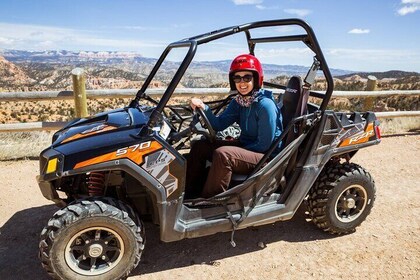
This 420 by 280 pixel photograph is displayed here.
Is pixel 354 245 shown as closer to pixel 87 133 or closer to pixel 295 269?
pixel 295 269

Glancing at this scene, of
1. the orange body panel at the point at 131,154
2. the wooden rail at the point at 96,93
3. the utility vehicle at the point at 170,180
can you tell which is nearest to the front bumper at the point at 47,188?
the utility vehicle at the point at 170,180

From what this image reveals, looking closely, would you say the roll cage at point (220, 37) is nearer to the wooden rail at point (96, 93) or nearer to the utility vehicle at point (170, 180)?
the utility vehicle at point (170, 180)

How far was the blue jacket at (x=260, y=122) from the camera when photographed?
316 cm

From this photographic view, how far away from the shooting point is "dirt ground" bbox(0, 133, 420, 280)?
3084mm

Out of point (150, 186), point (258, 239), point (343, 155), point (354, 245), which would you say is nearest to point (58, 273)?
point (150, 186)

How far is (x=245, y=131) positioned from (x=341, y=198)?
1.17 meters

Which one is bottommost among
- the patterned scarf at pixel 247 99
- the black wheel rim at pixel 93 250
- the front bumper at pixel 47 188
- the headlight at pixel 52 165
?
the black wheel rim at pixel 93 250

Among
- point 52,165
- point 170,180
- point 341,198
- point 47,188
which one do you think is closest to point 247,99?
point 170,180

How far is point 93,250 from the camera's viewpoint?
9.09 feet

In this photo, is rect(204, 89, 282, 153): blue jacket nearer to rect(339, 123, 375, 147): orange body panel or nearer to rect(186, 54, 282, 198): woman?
rect(186, 54, 282, 198): woman

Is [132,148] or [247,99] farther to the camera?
[247,99]

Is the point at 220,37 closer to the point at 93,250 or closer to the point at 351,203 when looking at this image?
the point at 93,250

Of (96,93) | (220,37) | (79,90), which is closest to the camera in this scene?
(220,37)

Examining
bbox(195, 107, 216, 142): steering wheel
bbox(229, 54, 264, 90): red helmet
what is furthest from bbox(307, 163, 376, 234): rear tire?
bbox(195, 107, 216, 142): steering wheel
